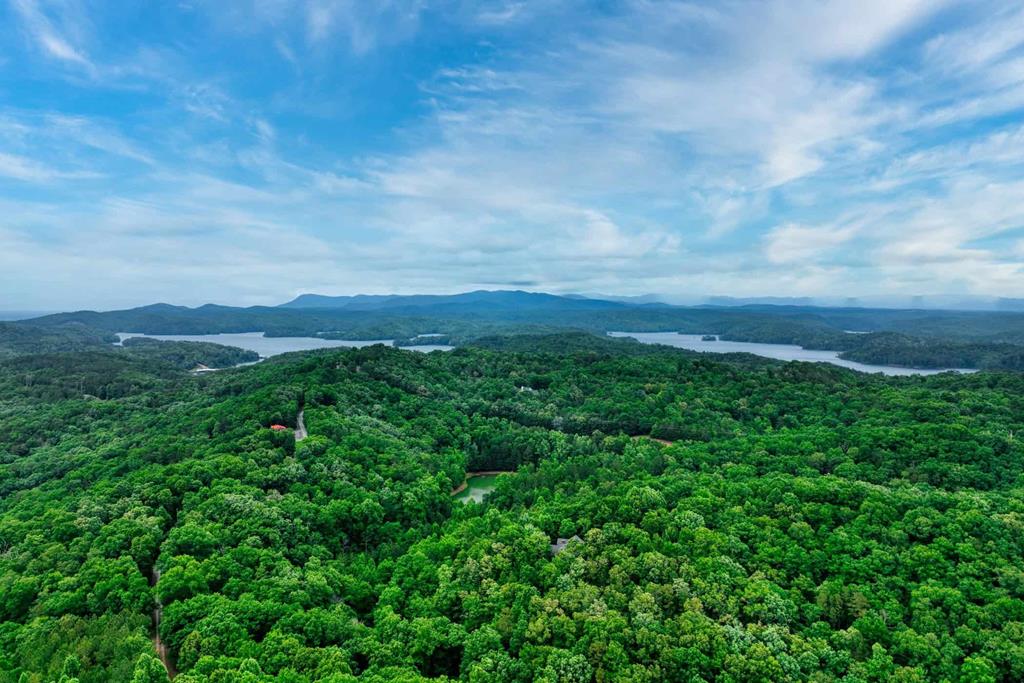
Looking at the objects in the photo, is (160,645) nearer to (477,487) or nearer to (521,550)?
(521,550)

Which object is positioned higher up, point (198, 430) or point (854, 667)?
point (198, 430)

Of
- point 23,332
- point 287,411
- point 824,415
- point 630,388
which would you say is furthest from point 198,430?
point 23,332

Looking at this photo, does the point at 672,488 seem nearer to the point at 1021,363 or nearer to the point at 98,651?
the point at 98,651

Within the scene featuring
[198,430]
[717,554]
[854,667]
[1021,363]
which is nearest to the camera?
[854,667]

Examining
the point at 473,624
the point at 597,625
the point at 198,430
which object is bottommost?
the point at 473,624

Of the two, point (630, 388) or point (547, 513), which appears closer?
point (547, 513)

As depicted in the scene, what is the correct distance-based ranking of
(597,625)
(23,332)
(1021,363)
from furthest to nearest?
(23,332)
(1021,363)
(597,625)

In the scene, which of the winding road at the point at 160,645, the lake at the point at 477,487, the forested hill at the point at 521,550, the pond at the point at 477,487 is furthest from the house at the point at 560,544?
the winding road at the point at 160,645

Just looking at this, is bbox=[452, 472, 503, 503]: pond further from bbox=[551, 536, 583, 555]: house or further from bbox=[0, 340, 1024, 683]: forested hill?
bbox=[551, 536, 583, 555]: house
